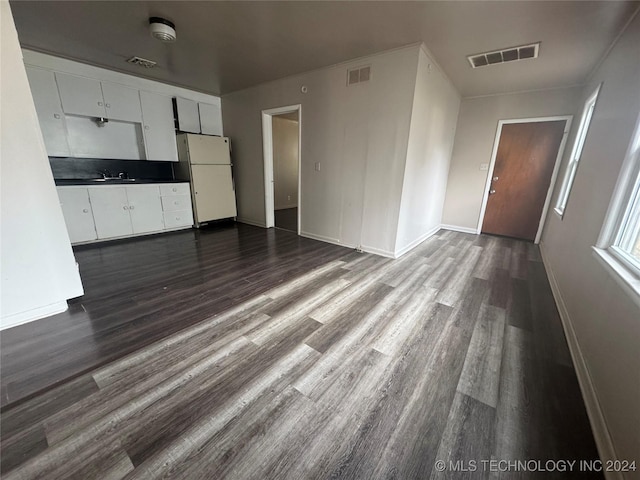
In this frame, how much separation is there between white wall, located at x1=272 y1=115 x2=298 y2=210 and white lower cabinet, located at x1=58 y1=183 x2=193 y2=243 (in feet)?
7.88

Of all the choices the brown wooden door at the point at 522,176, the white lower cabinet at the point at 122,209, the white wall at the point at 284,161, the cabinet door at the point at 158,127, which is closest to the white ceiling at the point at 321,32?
the cabinet door at the point at 158,127

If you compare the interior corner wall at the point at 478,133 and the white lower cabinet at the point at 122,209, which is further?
the interior corner wall at the point at 478,133

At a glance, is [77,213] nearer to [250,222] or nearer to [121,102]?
[121,102]

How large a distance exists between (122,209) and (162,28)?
264 centimetres

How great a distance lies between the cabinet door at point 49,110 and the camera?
11.0 feet

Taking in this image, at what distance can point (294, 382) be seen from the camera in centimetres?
148

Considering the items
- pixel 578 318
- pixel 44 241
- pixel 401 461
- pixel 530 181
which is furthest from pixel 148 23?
pixel 530 181

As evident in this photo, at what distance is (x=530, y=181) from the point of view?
4.42 meters

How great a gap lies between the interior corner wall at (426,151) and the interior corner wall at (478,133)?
264mm

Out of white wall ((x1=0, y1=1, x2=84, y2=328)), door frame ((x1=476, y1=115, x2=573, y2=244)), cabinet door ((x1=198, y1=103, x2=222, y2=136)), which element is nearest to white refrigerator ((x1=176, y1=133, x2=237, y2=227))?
cabinet door ((x1=198, y1=103, x2=222, y2=136))

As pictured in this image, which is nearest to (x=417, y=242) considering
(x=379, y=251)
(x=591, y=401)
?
(x=379, y=251)

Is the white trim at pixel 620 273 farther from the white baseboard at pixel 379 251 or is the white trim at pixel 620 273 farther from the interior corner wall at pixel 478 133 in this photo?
the interior corner wall at pixel 478 133

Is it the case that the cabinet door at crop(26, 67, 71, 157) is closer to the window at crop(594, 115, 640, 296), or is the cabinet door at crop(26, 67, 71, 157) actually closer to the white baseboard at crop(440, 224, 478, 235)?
the window at crop(594, 115, 640, 296)

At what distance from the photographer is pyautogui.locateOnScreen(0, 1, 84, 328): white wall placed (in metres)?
1.71
